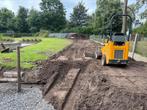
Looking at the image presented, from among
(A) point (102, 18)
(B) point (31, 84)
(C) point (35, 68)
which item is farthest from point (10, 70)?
(A) point (102, 18)

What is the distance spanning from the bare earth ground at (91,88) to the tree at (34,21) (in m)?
69.1

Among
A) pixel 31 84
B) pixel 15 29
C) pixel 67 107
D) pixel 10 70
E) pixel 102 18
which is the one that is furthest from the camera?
pixel 15 29

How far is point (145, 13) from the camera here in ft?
63.7

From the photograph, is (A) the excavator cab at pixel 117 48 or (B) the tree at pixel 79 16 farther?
(B) the tree at pixel 79 16

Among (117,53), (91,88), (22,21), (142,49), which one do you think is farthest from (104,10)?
(91,88)

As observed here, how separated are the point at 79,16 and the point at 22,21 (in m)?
22.3

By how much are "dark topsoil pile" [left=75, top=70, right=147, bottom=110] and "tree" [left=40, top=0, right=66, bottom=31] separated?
75745mm

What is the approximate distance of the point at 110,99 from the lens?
6.62 meters

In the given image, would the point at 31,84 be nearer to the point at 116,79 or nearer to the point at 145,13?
the point at 116,79

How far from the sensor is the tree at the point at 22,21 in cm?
7884

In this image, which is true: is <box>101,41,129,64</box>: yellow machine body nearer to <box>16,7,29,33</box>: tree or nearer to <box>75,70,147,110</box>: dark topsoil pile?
<box>75,70,147,110</box>: dark topsoil pile

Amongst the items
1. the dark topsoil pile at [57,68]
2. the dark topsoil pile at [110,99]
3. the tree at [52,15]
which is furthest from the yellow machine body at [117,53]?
the tree at [52,15]

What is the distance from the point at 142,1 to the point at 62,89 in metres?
13.1

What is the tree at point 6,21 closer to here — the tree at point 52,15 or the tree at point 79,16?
the tree at point 52,15
